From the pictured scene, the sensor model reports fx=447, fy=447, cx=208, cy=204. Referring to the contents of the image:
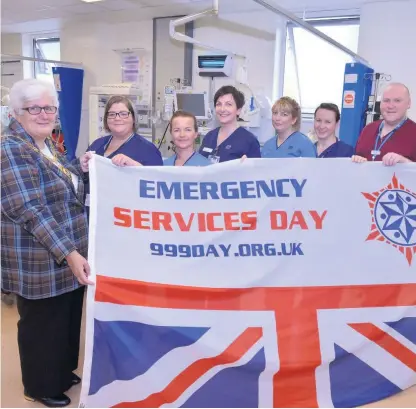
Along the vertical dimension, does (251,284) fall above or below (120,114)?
below

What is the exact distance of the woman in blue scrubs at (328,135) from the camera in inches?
107

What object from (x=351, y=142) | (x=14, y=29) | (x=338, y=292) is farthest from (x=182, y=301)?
(x=14, y=29)

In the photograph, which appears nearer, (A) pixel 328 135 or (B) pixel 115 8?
(A) pixel 328 135

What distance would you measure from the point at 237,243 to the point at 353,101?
2.47 m

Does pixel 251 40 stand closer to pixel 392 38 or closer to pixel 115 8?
pixel 392 38

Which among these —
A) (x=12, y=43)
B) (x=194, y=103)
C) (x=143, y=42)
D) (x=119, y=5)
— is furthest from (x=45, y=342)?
(x=12, y=43)

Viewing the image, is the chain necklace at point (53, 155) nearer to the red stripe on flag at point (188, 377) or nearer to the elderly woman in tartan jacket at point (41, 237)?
the elderly woman in tartan jacket at point (41, 237)

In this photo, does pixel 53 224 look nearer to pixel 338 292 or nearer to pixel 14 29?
pixel 338 292

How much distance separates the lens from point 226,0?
4988 millimetres

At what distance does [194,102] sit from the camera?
495 cm

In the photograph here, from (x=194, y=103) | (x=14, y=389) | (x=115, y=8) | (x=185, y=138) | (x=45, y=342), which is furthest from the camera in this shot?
(x=115, y=8)

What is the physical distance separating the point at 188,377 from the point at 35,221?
926 millimetres

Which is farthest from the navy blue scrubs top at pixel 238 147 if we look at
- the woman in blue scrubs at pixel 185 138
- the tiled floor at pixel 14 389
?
the tiled floor at pixel 14 389

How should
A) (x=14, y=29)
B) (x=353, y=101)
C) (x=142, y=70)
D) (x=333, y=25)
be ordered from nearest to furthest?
1. (x=353, y=101)
2. (x=333, y=25)
3. (x=142, y=70)
4. (x=14, y=29)
